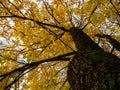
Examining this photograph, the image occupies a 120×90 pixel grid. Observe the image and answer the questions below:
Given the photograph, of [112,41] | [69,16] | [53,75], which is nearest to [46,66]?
[53,75]

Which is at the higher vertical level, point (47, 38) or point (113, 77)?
point (47, 38)

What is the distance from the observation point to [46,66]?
22.7 ft

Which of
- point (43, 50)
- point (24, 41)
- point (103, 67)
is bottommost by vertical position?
point (103, 67)

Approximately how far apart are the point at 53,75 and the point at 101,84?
4443mm

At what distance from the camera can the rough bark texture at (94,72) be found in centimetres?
240

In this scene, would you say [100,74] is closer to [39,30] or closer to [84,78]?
[84,78]

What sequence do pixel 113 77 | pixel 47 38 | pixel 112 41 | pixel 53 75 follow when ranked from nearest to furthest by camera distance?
1. pixel 113 77
2. pixel 112 41
3. pixel 47 38
4. pixel 53 75

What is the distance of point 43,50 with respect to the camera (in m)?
6.37

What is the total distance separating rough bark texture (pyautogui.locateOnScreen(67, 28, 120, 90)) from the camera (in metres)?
2.40

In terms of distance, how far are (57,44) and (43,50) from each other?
45 centimetres

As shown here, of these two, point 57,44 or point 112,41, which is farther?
point 57,44

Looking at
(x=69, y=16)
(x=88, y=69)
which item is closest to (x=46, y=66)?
(x=69, y=16)

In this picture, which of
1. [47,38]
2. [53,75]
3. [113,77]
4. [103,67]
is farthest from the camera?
[53,75]

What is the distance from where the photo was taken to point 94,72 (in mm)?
2590
